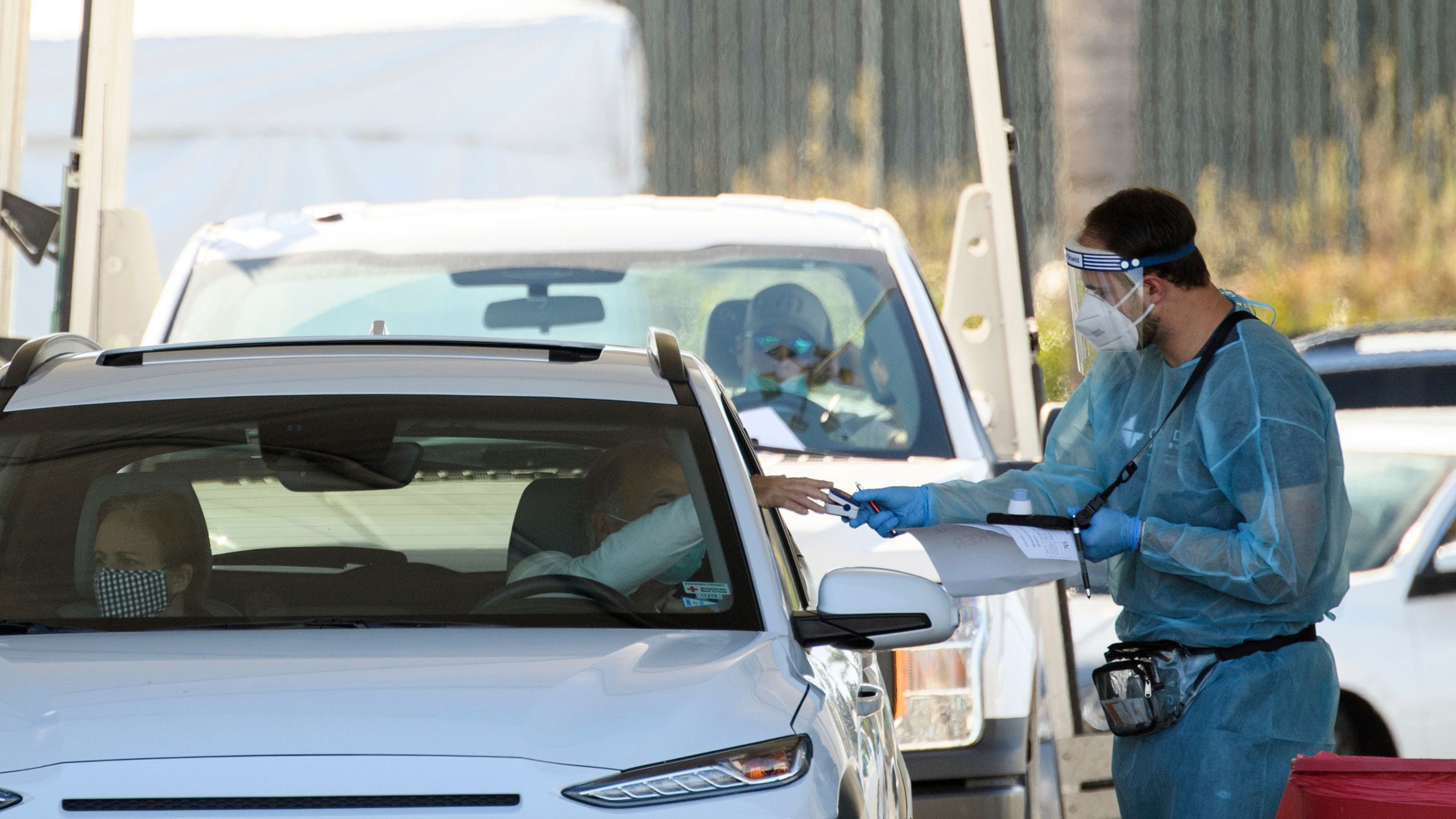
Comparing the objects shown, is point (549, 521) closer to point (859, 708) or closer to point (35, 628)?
point (859, 708)

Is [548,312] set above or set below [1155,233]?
below

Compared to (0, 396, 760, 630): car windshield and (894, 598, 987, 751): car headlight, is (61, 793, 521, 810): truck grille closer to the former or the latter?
(0, 396, 760, 630): car windshield

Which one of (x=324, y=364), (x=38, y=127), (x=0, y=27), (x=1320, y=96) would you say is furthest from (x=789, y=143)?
(x=324, y=364)

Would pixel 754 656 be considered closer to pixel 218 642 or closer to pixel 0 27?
pixel 218 642

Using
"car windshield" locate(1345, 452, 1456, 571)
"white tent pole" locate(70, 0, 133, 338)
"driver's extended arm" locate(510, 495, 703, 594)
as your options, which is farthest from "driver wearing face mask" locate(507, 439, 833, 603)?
"car windshield" locate(1345, 452, 1456, 571)

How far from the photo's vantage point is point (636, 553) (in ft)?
11.5

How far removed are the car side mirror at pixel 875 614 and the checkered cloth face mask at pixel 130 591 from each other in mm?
1136

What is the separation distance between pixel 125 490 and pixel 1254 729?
216 cm

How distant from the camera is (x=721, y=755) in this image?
2.68 metres

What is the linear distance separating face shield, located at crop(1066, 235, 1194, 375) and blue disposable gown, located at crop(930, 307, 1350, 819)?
131 millimetres

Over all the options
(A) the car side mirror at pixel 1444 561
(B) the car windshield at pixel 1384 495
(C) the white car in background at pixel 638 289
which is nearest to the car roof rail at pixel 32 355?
(C) the white car in background at pixel 638 289

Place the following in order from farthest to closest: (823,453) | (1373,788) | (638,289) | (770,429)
A: (638,289) → (770,429) → (823,453) → (1373,788)

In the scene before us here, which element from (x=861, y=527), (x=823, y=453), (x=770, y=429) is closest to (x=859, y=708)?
(x=861, y=527)

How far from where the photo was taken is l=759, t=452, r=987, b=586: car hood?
4789 mm
